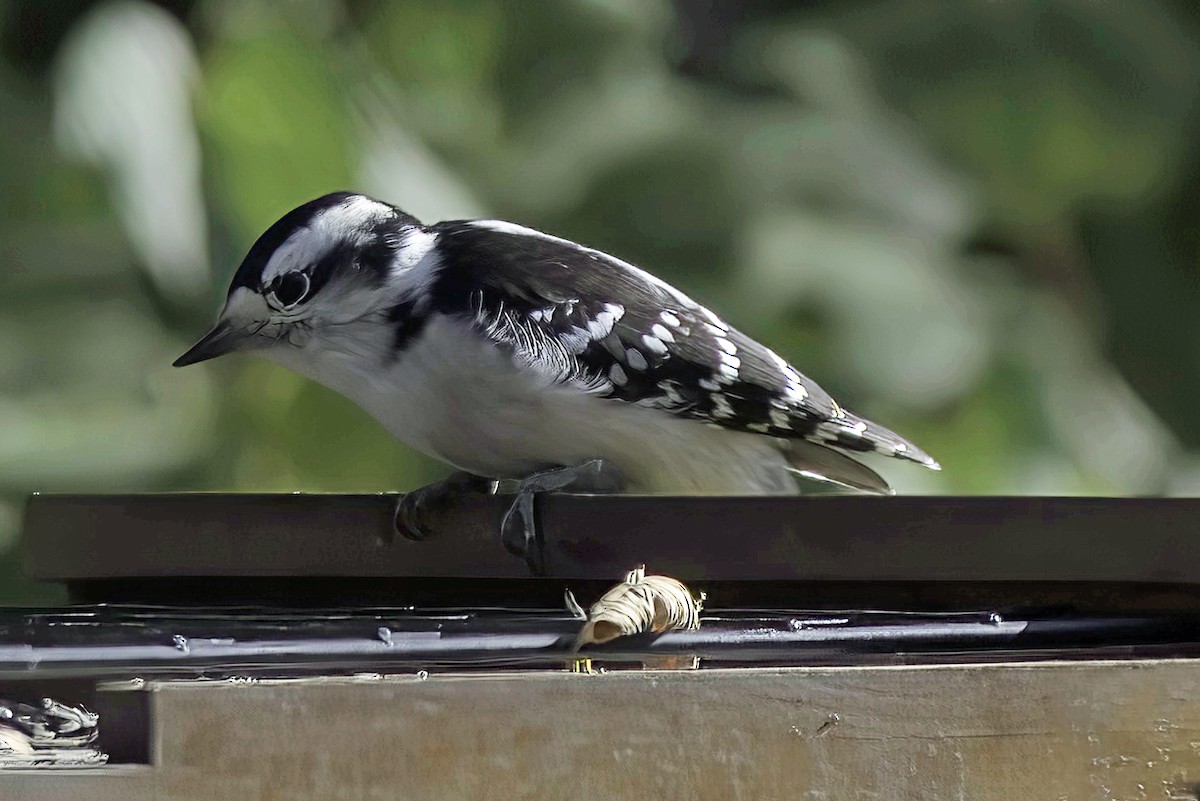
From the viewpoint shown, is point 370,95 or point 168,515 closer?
point 168,515

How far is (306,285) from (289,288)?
0.01m

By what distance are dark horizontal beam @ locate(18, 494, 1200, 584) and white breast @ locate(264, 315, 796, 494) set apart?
0.18 m

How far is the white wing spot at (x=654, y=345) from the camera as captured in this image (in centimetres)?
114

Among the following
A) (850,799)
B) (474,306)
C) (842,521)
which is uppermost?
(474,306)

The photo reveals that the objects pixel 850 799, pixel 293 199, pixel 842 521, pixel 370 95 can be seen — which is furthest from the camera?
pixel 370 95

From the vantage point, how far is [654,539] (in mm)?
764

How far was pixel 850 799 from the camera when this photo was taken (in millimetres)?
602

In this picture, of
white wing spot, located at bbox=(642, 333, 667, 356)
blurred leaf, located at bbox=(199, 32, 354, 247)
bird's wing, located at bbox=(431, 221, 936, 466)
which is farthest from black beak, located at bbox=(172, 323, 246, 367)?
blurred leaf, located at bbox=(199, 32, 354, 247)

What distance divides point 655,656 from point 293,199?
5.92 feet

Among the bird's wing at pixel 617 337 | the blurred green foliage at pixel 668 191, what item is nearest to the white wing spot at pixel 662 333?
the bird's wing at pixel 617 337

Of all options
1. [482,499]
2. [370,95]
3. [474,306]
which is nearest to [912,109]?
[370,95]

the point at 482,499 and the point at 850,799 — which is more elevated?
the point at 482,499

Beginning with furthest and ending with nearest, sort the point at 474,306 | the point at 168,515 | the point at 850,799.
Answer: the point at 474,306
the point at 168,515
the point at 850,799

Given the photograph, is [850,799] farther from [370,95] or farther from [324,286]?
[370,95]
